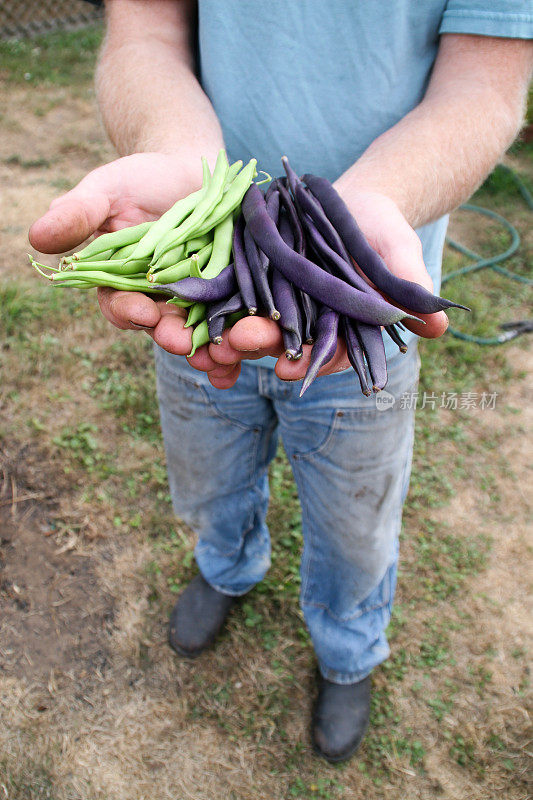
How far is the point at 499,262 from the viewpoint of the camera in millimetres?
5305

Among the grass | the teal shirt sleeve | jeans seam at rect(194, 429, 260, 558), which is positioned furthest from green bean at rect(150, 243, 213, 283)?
the grass

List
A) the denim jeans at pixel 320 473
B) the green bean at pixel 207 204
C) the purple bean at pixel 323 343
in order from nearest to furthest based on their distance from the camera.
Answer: the purple bean at pixel 323 343 → the green bean at pixel 207 204 → the denim jeans at pixel 320 473

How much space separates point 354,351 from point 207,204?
570 millimetres

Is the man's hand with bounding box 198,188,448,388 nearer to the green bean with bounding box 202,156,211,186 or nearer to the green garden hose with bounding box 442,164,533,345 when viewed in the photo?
the green bean with bounding box 202,156,211,186

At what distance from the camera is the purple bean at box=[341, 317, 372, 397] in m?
1.40

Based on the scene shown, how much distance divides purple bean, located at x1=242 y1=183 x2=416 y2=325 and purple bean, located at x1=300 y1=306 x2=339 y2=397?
0.10ft

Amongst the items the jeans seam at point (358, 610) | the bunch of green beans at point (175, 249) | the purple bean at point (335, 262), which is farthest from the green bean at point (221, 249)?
the jeans seam at point (358, 610)

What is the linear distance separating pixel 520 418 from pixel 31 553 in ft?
10.1

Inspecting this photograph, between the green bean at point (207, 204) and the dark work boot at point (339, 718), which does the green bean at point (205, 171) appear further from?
the dark work boot at point (339, 718)

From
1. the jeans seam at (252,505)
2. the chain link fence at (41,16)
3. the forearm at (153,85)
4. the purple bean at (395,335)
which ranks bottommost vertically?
the jeans seam at (252,505)

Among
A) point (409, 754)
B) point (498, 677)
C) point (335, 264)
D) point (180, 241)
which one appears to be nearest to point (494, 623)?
point (498, 677)

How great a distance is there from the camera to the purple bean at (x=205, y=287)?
1.39 m

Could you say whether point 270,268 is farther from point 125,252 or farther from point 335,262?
point 125,252

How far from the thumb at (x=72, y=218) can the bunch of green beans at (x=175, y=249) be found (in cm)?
5
